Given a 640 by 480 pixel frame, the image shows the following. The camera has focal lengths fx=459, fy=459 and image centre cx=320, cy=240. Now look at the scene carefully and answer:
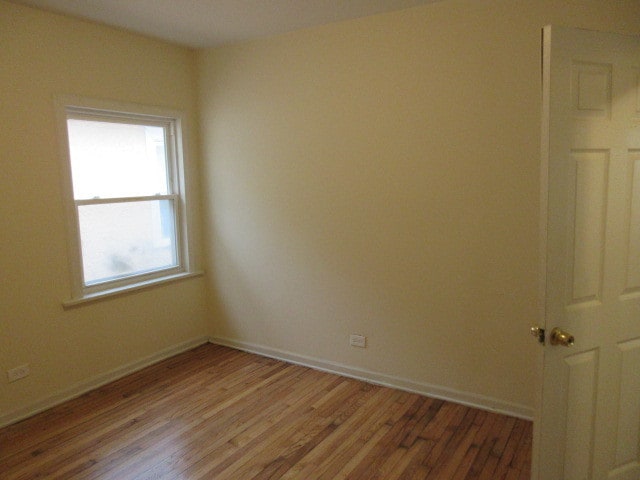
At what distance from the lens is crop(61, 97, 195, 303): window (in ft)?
10.9

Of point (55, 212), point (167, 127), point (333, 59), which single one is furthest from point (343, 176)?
point (55, 212)

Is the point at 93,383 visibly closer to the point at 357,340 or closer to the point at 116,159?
the point at 116,159

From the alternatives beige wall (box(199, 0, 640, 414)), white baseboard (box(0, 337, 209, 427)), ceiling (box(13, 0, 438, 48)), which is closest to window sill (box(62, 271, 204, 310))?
beige wall (box(199, 0, 640, 414))

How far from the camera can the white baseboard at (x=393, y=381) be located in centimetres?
296

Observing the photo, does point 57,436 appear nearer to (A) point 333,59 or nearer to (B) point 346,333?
(B) point 346,333

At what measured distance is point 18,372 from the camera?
298 centimetres

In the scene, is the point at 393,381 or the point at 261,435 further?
the point at 393,381

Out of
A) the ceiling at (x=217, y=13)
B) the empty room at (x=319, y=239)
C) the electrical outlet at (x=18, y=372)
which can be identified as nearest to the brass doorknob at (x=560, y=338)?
the empty room at (x=319, y=239)

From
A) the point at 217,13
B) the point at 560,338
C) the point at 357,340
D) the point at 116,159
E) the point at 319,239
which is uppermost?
the point at 217,13

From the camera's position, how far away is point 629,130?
5.97ft

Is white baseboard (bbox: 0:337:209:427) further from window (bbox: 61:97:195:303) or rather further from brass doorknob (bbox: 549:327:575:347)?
brass doorknob (bbox: 549:327:575:347)

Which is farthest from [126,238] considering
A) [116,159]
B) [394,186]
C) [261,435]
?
[394,186]

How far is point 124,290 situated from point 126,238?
1.41 feet

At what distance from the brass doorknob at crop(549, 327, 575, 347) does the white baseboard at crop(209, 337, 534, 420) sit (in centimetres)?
138
